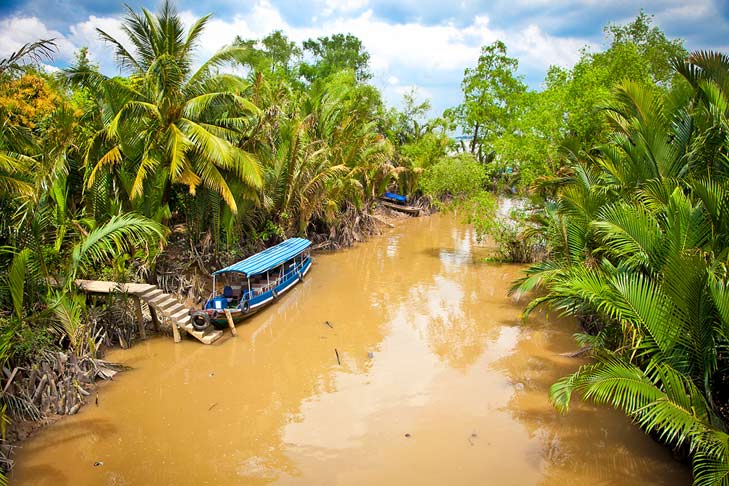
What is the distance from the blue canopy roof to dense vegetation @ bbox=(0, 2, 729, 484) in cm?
127

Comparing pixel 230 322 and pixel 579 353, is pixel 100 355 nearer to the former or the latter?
pixel 230 322

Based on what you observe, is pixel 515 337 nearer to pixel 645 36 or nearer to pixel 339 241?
pixel 339 241

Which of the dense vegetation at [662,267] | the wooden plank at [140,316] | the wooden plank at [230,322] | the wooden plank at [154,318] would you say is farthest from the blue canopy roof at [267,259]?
the dense vegetation at [662,267]

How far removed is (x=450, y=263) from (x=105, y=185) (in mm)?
13125

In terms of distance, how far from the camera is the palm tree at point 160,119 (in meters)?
11.6

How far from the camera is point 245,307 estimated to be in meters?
12.2

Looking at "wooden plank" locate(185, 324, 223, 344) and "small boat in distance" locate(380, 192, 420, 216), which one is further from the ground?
"small boat in distance" locate(380, 192, 420, 216)

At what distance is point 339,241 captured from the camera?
2258cm

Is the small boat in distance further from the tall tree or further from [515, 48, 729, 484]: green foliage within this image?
[515, 48, 729, 484]: green foliage

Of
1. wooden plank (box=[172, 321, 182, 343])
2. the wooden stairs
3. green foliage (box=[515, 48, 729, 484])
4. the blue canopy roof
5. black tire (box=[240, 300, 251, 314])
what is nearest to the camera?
green foliage (box=[515, 48, 729, 484])

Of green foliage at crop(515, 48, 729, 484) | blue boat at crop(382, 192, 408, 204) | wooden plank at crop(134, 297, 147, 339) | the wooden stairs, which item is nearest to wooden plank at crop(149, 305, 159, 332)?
the wooden stairs

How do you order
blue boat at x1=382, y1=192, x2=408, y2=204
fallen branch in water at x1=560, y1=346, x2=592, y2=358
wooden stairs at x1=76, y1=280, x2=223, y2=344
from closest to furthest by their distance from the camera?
wooden stairs at x1=76, y1=280, x2=223, y2=344, fallen branch in water at x1=560, y1=346, x2=592, y2=358, blue boat at x1=382, y1=192, x2=408, y2=204

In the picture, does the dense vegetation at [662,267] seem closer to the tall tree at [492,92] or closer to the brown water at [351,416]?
the brown water at [351,416]

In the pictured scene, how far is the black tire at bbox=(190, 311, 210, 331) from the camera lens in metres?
11.1
